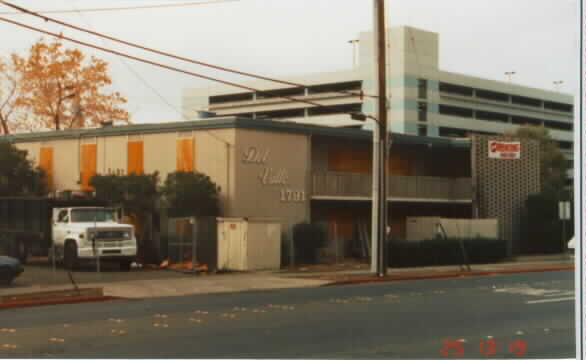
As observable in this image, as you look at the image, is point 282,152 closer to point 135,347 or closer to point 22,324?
point 22,324

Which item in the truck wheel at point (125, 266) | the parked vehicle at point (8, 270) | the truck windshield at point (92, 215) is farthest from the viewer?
the truck wheel at point (125, 266)

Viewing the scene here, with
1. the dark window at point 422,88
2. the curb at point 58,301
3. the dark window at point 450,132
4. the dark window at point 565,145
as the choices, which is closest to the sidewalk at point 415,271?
the curb at point 58,301

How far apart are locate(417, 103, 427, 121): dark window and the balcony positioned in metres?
55.1

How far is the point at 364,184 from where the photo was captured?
37531mm

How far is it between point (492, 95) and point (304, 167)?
6827cm

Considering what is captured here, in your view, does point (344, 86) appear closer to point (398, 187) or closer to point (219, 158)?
point (398, 187)

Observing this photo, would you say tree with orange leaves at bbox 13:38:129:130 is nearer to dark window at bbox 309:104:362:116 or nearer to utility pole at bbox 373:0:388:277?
utility pole at bbox 373:0:388:277

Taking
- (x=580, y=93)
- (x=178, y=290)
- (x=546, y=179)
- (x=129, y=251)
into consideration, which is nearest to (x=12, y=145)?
(x=129, y=251)

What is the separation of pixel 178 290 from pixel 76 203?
30.3 feet

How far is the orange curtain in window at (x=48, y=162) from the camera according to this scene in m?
39.6

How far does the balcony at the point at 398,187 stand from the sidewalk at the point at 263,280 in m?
4.00

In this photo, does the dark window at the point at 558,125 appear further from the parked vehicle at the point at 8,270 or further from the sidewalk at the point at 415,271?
the parked vehicle at the point at 8,270
